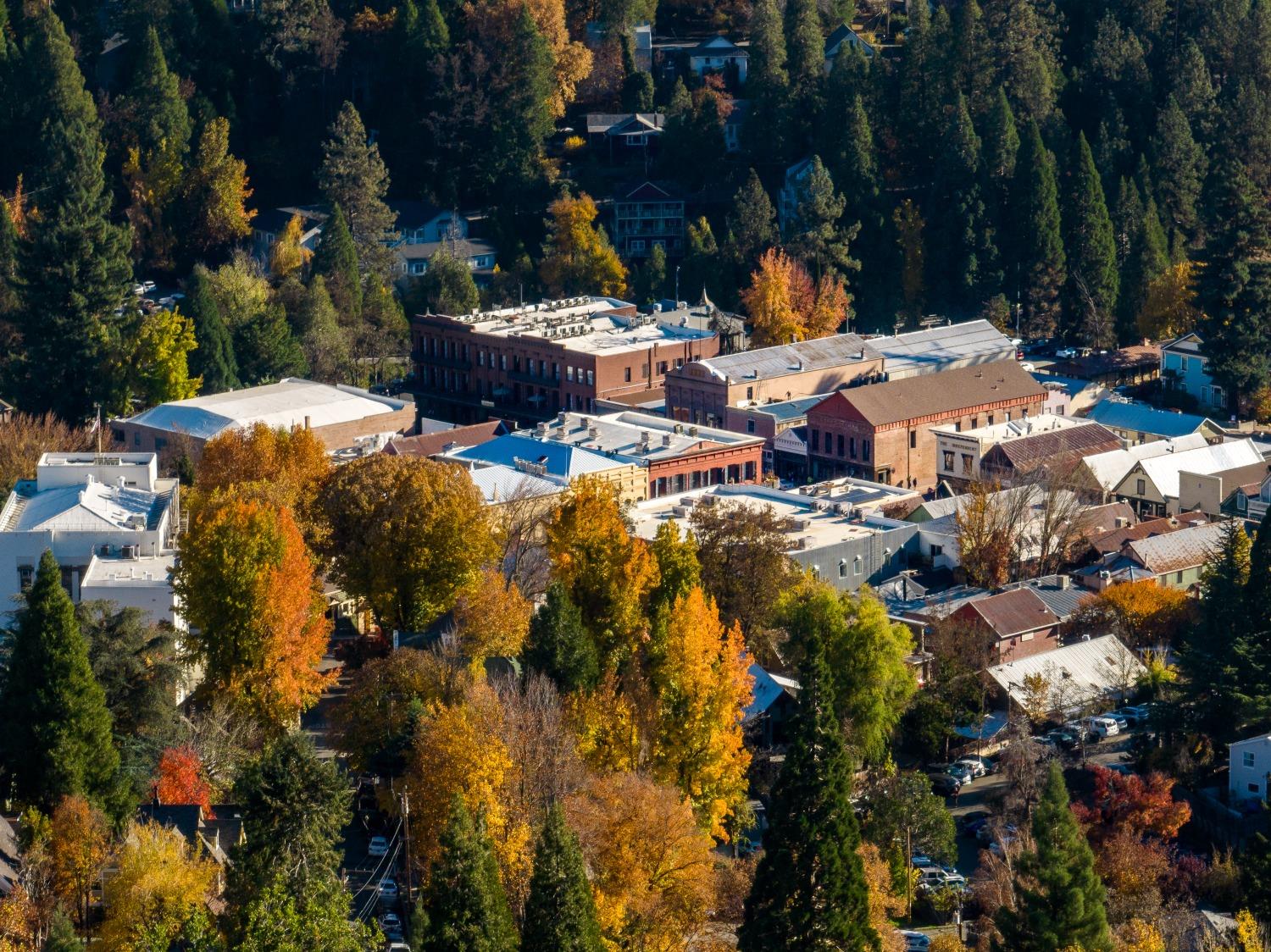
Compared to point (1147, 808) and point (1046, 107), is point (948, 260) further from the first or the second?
point (1147, 808)

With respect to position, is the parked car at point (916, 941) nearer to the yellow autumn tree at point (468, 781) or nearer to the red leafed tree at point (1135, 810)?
the red leafed tree at point (1135, 810)

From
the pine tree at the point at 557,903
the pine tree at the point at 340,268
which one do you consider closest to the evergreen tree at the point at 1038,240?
the pine tree at the point at 340,268

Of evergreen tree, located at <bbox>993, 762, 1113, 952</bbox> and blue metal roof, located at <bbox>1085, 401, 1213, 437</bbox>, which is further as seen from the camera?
blue metal roof, located at <bbox>1085, 401, 1213, 437</bbox>

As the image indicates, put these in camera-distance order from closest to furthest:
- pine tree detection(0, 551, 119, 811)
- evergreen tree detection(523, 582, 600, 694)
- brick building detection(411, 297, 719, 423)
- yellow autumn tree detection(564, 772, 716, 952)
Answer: yellow autumn tree detection(564, 772, 716, 952) → pine tree detection(0, 551, 119, 811) → evergreen tree detection(523, 582, 600, 694) → brick building detection(411, 297, 719, 423)

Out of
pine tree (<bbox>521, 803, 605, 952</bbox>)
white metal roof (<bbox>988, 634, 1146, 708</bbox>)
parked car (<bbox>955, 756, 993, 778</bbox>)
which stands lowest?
parked car (<bbox>955, 756, 993, 778</bbox>)

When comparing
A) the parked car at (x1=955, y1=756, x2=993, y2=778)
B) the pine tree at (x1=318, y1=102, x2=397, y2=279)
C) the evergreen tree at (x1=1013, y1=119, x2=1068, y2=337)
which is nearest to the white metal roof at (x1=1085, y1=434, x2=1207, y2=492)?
the evergreen tree at (x1=1013, y1=119, x2=1068, y2=337)

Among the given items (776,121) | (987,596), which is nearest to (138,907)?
(987,596)

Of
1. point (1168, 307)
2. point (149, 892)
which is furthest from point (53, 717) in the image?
point (1168, 307)

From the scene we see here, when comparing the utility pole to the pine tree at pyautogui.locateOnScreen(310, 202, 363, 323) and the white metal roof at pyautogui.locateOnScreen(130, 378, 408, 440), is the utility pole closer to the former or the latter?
the white metal roof at pyautogui.locateOnScreen(130, 378, 408, 440)
